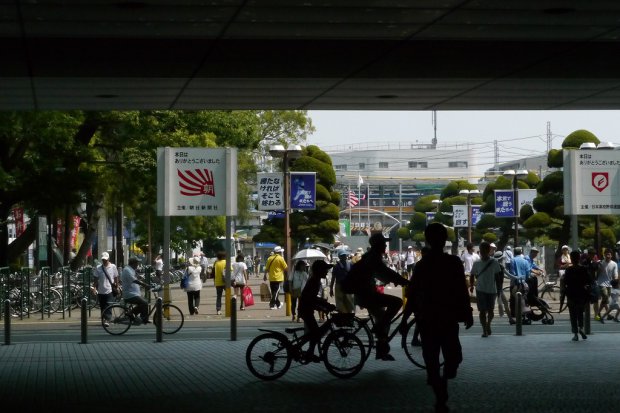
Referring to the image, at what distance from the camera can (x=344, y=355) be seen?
16.1 meters

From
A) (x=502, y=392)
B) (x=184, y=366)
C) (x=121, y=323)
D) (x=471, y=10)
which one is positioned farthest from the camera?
(x=121, y=323)

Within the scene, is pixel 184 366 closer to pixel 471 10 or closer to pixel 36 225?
pixel 471 10

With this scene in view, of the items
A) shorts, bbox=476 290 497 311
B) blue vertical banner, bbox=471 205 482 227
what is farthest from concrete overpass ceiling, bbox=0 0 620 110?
blue vertical banner, bbox=471 205 482 227

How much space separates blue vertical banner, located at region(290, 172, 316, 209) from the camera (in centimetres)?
4478

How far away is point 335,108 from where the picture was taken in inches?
891

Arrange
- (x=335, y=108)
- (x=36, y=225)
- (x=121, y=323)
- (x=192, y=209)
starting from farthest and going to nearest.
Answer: (x=36, y=225) → (x=192, y=209) → (x=121, y=323) → (x=335, y=108)

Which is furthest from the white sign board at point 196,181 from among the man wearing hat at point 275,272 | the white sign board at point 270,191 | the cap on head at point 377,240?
the cap on head at point 377,240

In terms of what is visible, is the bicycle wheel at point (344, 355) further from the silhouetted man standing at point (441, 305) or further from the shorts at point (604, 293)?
the shorts at point (604, 293)

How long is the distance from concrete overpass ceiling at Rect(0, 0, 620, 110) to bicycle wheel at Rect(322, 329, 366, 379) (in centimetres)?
362

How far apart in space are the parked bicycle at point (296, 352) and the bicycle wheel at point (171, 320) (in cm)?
1105

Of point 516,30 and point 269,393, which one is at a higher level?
point 516,30

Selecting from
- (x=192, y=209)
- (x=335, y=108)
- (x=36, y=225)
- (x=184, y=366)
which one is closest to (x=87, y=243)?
(x=36, y=225)

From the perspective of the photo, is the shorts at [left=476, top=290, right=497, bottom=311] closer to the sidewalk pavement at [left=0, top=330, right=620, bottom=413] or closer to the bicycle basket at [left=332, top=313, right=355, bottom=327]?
the sidewalk pavement at [left=0, top=330, right=620, bottom=413]

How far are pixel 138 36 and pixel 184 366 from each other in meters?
5.65
